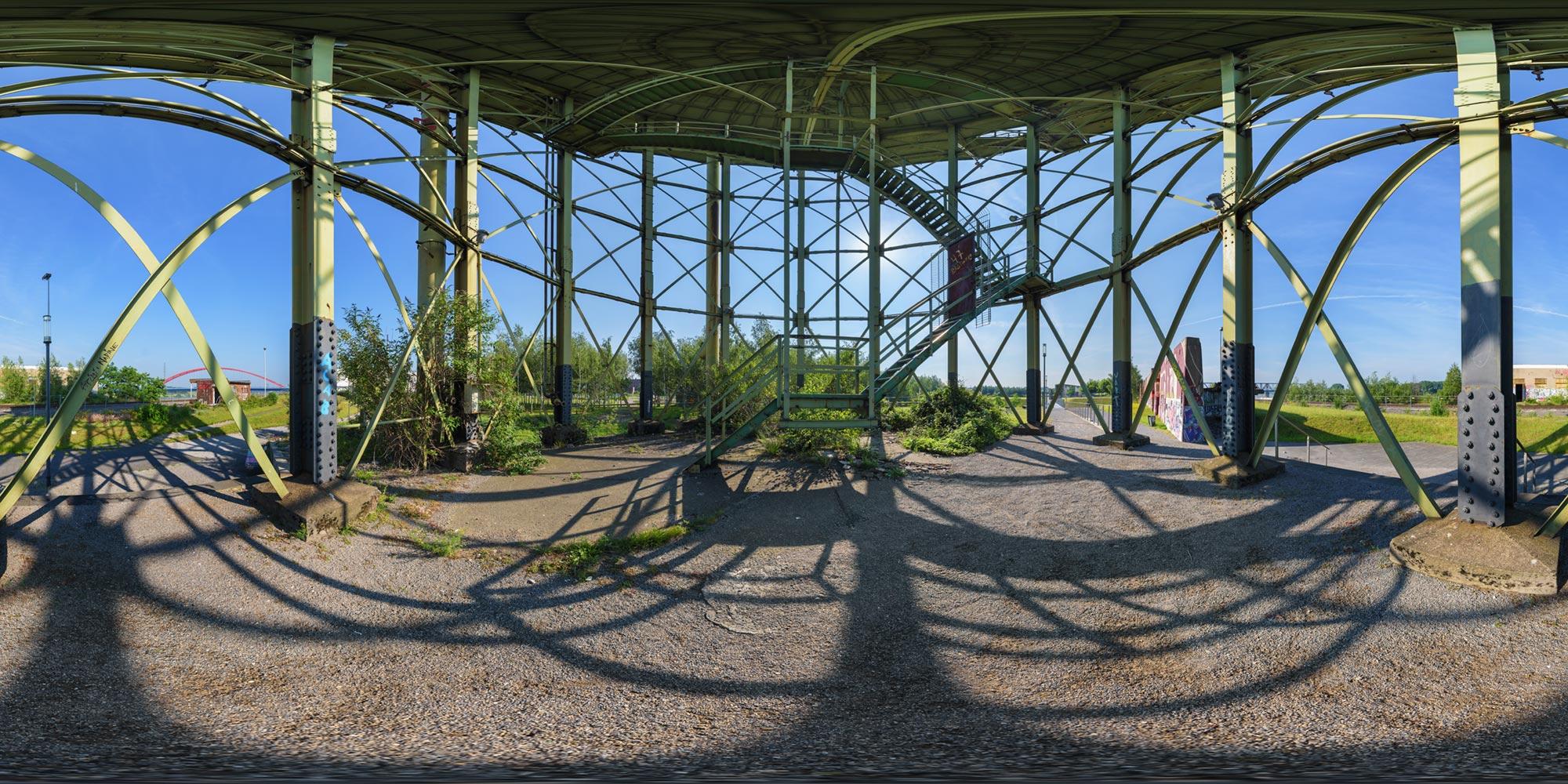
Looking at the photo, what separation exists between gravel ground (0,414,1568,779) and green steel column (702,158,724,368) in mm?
12796

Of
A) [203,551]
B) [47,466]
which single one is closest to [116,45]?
[203,551]

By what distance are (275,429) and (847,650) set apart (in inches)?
814

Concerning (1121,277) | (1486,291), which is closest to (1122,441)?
(1121,277)

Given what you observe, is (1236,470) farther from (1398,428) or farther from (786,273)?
(1398,428)

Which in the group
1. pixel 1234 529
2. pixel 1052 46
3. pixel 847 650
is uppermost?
pixel 1052 46

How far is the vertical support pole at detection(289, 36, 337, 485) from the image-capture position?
7730 millimetres

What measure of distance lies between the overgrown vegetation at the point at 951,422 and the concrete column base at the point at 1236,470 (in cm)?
400

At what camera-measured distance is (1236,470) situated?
29.2ft

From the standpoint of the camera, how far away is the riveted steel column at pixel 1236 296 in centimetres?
945

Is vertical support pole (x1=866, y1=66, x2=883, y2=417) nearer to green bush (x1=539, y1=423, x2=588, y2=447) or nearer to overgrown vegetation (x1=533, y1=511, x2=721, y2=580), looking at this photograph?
overgrown vegetation (x1=533, y1=511, x2=721, y2=580)

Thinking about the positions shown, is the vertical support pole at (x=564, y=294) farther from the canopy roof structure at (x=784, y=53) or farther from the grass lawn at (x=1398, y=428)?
the grass lawn at (x=1398, y=428)

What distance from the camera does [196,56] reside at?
8.75m

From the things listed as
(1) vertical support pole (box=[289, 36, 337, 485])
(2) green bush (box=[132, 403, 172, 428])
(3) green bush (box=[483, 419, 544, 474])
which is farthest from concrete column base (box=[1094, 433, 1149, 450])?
(2) green bush (box=[132, 403, 172, 428])

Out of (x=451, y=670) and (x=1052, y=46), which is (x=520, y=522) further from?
(x=1052, y=46)
